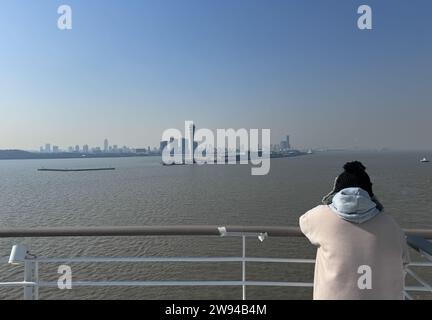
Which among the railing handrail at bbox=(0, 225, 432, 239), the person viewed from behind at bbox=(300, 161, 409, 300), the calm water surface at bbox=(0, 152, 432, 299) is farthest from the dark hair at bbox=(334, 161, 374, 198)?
the calm water surface at bbox=(0, 152, 432, 299)

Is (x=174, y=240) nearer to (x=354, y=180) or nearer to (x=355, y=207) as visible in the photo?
(x=354, y=180)

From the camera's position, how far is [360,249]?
149 centimetres

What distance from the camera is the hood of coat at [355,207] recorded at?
151cm

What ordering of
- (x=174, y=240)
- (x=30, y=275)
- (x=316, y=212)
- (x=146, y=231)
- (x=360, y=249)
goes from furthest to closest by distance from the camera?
(x=174, y=240) < (x=146, y=231) < (x=30, y=275) < (x=316, y=212) < (x=360, y=249)

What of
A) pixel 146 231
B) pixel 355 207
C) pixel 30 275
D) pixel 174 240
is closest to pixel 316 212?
pixel 355 207

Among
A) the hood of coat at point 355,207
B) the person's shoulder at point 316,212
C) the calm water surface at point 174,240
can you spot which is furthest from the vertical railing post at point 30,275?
the calm water surface at point 174,240

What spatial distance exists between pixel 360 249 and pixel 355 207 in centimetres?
17

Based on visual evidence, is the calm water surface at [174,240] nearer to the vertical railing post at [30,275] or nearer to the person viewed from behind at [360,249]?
the vertical railing post at [30,275]

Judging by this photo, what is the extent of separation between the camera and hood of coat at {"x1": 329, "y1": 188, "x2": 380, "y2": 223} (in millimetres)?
1510

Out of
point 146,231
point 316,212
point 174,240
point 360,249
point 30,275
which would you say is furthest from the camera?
point 174,240
